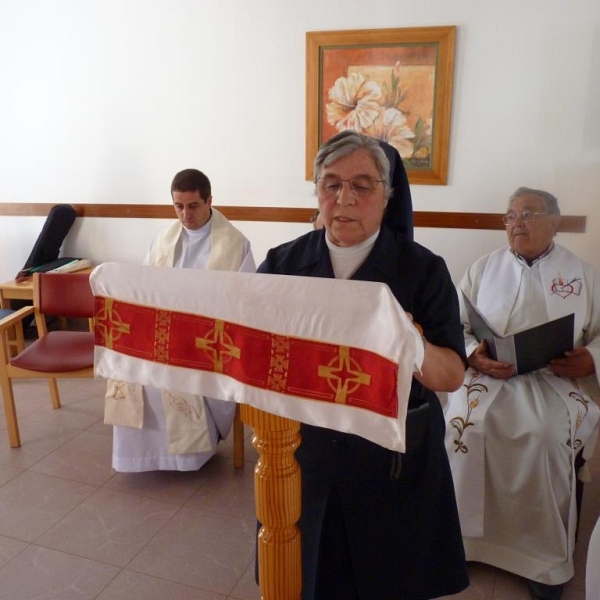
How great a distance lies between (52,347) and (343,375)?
8.78ft

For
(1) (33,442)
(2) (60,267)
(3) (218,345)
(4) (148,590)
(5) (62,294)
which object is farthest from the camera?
(2) (60,267)

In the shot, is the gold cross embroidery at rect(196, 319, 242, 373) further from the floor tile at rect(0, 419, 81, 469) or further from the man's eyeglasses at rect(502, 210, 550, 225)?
the floor tile at rect(0, 419, 81, 469)

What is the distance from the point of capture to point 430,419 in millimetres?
1335

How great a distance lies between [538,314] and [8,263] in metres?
4.52

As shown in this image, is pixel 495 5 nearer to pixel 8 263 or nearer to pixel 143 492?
pixel 143 492

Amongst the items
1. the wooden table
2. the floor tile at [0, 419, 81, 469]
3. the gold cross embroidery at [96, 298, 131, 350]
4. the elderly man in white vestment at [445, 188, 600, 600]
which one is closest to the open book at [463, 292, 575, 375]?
the elderly man in white vestment at [445, 188, 600, 600]

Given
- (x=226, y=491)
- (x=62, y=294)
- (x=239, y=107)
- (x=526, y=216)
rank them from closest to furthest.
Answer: (x=526, y=216) → (x=226, y=491) → (x=62, y=294) → (x=239, y=107)

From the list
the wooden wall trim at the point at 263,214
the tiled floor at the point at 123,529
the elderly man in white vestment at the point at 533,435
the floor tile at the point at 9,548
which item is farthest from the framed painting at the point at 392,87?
the floor tile at the point at 9,548

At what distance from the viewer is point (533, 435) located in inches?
79.7

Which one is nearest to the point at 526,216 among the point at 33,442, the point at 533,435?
the point at 533,435

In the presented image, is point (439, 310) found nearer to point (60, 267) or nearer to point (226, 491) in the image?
point (226, 491)

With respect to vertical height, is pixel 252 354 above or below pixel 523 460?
above

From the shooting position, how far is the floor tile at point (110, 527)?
7.21 ft

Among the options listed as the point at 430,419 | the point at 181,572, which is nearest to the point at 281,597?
the point at 430,419
